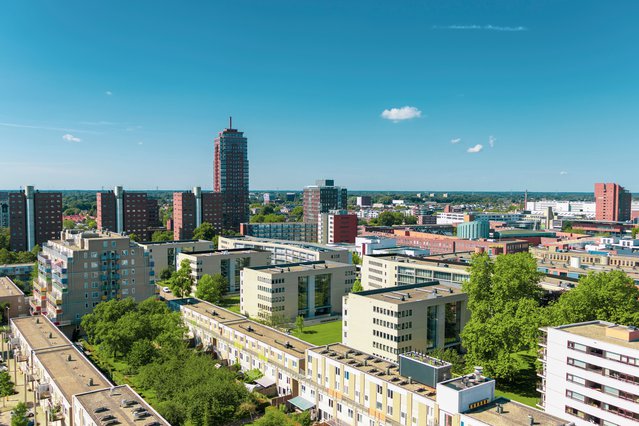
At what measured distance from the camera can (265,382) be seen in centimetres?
5397

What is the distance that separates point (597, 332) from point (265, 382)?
32.1 m

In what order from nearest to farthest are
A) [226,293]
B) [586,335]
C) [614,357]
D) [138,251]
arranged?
[614,357]
[586,335]
[138,251]
[226,293]

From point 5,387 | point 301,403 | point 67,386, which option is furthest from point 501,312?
point 5,387

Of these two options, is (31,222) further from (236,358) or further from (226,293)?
(236,358)

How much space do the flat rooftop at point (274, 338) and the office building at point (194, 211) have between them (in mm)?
115667

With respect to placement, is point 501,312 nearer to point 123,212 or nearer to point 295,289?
point 295,289

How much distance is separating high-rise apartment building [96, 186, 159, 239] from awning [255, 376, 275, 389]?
122 metres

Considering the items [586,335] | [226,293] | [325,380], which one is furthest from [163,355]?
[226,293]

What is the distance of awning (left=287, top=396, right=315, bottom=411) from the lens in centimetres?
4768

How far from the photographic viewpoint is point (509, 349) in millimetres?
52625

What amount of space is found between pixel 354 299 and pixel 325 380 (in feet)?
57.7

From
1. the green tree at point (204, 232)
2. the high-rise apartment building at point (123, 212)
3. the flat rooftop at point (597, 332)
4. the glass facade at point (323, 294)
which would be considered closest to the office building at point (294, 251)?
the green tree at point (204, 232)

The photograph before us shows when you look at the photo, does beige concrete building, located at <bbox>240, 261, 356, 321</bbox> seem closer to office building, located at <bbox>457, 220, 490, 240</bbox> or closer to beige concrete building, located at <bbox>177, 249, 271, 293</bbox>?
beige concrete building, located at <bbox>177, 249, 271, 293</bbox>

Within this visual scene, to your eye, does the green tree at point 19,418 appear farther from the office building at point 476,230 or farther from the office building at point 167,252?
the office building at point 476,230
